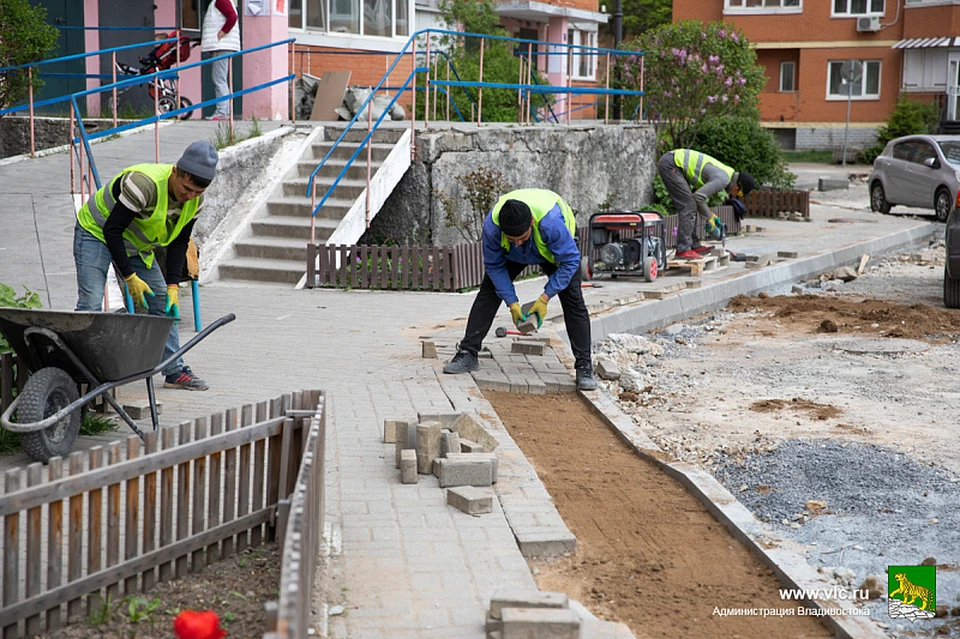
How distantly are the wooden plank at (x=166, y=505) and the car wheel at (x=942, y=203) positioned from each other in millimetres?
20474

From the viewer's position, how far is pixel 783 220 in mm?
22047

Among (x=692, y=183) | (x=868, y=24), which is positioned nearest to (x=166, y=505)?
(x=692, y=183)

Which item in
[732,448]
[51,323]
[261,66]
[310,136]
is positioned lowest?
[732,448]

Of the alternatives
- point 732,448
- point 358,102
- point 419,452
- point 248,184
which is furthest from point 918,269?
point 419,452

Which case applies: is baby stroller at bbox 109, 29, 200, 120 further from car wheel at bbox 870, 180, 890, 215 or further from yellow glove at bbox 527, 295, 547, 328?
car wheel at bbox 870, 180, 890, 215

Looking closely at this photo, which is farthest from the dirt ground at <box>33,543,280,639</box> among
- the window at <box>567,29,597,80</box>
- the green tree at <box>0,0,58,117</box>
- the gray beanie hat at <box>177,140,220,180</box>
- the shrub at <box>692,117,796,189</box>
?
the window at <box>567,29,597,80</box>

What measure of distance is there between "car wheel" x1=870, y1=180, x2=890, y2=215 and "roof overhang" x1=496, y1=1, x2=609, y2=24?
1324cm

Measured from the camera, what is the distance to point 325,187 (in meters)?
13.7

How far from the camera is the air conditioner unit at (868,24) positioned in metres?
40.3

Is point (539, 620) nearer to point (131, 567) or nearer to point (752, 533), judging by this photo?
point (131, 567)

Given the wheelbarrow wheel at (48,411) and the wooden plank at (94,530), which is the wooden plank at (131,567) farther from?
the wheelbarrow wheel at (48,411)

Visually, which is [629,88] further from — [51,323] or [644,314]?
[51,323]

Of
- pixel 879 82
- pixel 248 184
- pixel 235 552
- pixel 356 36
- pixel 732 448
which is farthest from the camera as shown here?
pixel 879 82

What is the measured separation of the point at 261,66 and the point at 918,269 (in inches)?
415
